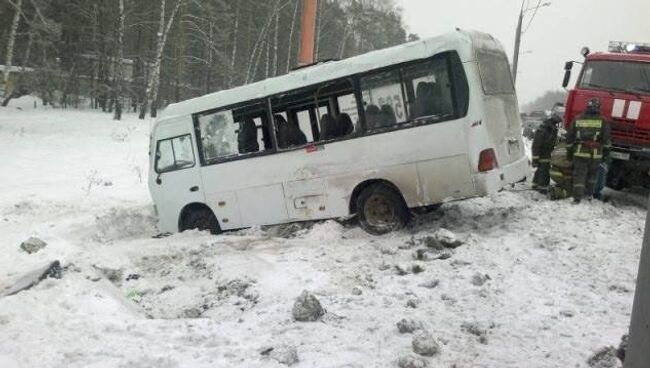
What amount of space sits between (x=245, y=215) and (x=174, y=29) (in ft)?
83.3

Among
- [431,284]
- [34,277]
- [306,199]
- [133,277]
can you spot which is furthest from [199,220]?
[431,284]

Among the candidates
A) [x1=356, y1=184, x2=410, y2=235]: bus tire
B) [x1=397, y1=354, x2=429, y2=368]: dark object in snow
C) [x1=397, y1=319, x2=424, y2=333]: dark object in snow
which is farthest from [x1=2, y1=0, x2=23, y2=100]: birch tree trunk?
[x1=397, y1=354, x2=429, y2=368]: dark object in snow

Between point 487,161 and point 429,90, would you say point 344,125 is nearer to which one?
point 429,90

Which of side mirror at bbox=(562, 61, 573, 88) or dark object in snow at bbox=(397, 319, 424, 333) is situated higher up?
side mirror at bbox=(562, 61, 573, 88)

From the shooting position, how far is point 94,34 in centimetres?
3083

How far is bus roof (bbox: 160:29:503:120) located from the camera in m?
7.91

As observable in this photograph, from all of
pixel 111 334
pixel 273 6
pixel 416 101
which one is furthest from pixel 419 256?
pixel 273 6

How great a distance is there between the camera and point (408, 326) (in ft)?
15.8

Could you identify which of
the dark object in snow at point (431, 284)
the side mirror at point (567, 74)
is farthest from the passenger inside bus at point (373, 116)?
the side mirror at point (567, 74)

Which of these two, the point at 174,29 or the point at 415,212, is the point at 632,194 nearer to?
the point at 415,212

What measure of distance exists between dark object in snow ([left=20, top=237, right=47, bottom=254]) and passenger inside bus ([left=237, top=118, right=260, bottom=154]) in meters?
3.63

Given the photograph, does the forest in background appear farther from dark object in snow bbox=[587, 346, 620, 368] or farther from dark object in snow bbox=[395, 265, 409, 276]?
dark object in snow bbox=[587, 346, 620, 368]

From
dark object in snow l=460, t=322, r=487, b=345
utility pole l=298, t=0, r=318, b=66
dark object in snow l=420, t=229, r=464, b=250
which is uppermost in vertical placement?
utility pole l=298, t=0, r=318, b=66

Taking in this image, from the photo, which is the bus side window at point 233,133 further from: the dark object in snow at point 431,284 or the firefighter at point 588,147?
the firefighter at point 588,147
